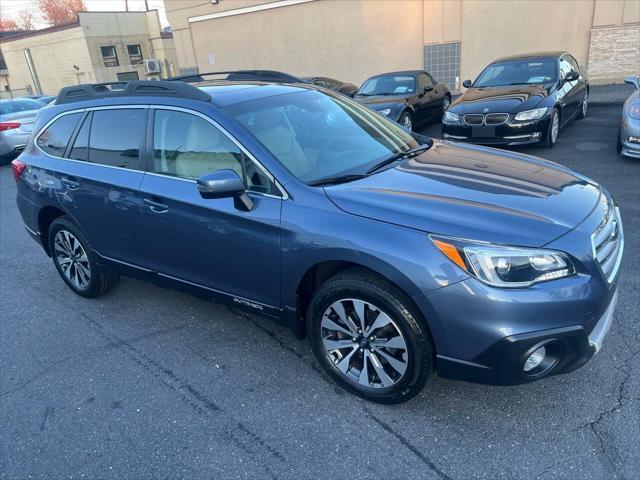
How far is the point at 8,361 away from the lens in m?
3.62

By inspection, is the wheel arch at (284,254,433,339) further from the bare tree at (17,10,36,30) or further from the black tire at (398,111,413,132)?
the bare tree at (17,10,36,30)

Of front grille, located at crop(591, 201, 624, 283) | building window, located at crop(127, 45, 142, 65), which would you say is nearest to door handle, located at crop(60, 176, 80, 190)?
front grille, located at crop(591, 201, 624, 283)

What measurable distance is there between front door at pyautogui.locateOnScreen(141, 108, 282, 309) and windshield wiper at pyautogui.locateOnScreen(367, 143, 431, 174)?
2.41 feet

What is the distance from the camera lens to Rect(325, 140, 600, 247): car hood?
2.44m

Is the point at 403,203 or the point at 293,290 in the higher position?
the point at 403,203

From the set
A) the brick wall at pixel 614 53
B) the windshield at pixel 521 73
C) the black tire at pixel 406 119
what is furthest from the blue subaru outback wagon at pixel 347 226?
the brick wall at pixel 614 53

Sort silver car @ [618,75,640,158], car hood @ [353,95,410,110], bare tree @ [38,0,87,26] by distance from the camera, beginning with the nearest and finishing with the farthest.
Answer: silver car @ [618,75,640,158], car hood @ [353,95,410,110], bare tree @ [38,0,87,26]

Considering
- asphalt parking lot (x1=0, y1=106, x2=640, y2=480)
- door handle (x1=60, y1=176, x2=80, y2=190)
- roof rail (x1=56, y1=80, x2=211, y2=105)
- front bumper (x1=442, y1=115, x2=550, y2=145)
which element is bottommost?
asphalt parking lot (x1=0, y1=106, x2=640, y2=480)

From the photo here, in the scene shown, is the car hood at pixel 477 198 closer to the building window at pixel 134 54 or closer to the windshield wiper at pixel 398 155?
the windshield wiper at pixel 398 155

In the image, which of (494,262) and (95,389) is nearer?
(494,262)

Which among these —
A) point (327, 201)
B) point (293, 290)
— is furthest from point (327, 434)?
point (327, 201)

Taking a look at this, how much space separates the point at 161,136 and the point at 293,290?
1483mm

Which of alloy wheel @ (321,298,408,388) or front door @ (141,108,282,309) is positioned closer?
alloy wheel @ (321,298,408,388)

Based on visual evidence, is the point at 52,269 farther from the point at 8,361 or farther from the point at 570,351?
the point at 570,351
